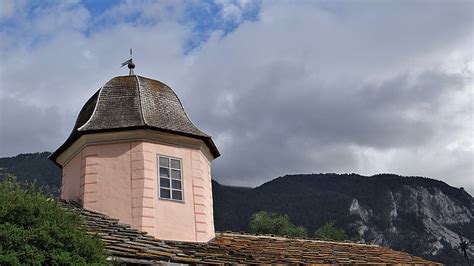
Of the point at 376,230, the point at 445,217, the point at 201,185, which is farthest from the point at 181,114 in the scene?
the point at 445,217

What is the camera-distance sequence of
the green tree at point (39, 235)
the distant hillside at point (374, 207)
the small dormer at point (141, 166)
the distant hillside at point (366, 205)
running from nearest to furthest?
1. the green tree at point (39, 235)
2. the small dormer at point (141, 166)
3. the distant hillside at point (366, 205)
4. the distant hillside at point (374, 207)

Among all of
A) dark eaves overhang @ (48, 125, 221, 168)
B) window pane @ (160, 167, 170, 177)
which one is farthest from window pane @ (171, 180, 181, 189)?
dark eaves overhang @ (48, 125, 221, 168)

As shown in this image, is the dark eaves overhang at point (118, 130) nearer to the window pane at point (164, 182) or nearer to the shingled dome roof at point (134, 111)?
the shingled dome roof at point (134, 111)

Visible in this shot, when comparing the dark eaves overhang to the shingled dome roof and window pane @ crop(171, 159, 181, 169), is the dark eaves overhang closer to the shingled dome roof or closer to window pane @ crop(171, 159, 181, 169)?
the shingled dome roof

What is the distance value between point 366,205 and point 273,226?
6000 cm

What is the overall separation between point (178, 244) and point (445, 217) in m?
109

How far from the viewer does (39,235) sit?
876 cm

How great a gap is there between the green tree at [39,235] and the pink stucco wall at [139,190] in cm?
542

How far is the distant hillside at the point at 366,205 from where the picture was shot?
244 feet

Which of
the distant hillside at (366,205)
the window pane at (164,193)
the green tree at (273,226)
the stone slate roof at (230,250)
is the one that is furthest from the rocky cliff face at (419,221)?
the window pane at (164,193)

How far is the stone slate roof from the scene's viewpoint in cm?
1177

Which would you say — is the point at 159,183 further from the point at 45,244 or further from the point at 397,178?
the point at 397,178

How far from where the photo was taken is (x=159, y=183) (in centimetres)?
1554

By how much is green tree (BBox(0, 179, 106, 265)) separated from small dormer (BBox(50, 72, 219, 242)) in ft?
18.1
